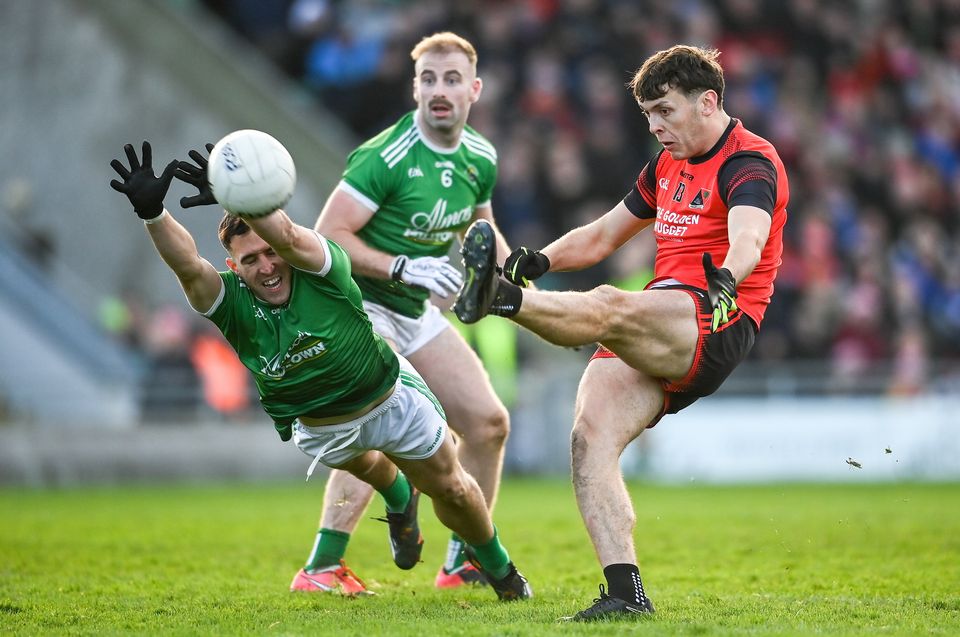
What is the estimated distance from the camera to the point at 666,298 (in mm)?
6641

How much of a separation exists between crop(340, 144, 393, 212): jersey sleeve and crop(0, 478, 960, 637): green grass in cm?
234

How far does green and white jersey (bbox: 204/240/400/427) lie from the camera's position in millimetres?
6535

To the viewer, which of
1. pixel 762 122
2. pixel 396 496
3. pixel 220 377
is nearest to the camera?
pixel 396 496

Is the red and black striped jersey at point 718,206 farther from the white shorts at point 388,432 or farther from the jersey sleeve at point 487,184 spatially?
the jersey sleeve at point 487,184

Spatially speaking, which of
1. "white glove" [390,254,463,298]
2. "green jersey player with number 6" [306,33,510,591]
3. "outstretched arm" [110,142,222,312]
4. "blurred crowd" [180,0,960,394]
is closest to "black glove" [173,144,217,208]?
"outstretched arm" [110,142,222,312]

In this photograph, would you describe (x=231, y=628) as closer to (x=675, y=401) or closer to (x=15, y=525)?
(x=675, y=401)

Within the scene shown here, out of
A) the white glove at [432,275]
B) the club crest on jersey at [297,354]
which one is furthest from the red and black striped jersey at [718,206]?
the club crest on jersey at [297,354]

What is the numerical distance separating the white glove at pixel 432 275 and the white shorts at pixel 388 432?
0.55 meters

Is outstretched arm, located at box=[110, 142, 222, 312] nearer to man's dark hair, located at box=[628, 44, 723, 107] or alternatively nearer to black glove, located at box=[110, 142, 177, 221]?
black glove, located at box=[110, 142, 177, 221]

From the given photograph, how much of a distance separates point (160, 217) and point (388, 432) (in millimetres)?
1616

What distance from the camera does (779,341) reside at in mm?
18312

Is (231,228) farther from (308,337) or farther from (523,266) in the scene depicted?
(523,266)

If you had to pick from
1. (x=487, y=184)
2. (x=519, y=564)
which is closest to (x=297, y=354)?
(x=487, y=184)

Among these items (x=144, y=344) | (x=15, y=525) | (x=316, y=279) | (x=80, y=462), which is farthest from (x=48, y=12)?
(x=316, y=279)
